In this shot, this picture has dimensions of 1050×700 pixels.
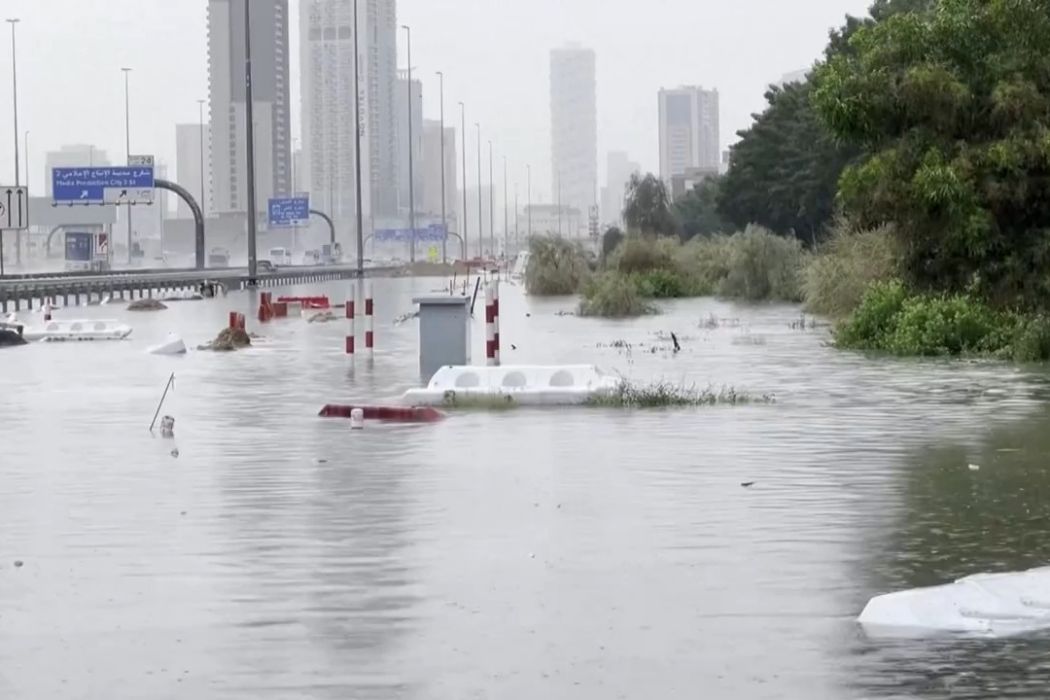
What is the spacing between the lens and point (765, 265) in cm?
6544

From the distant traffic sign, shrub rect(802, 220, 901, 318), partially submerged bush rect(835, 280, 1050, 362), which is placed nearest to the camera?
partially submerged bush rect(835, 280, 1050, 362)

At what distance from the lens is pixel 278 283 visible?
94.6m

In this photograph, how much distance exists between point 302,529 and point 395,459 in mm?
4171

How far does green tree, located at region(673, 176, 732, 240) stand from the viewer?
132 metres

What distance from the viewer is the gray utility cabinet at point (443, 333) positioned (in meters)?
27.9

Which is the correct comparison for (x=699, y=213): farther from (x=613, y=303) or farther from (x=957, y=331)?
(x=957, y=331)

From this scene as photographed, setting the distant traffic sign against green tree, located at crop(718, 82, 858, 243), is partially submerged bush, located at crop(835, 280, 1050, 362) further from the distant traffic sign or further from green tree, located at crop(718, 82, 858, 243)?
green tree, located at crop(718, 82, 858, 243)

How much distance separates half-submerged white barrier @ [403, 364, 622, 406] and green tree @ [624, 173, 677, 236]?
98868 millimetres

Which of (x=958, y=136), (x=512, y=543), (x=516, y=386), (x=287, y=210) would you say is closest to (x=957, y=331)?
(x=958, y=136)

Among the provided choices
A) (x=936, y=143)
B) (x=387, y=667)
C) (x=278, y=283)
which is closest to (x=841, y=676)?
(x=387, y=667)

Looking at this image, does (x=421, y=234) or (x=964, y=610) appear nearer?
(x=964, y=610)

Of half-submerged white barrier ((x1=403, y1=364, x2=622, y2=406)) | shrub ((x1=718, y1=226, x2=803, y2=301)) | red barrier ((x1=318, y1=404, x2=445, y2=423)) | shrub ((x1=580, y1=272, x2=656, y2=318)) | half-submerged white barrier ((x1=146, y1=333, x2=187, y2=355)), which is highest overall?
shrub ((x1=718, y1=226, x2=803, y2=301))

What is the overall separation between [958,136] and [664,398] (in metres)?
4.18

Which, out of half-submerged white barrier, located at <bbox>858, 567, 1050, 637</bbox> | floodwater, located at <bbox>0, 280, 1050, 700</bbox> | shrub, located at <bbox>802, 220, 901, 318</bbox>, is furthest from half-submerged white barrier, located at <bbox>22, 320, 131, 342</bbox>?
half-submerged white barrier, located at <bbox>858, 567, 1050, 637</bbox>
